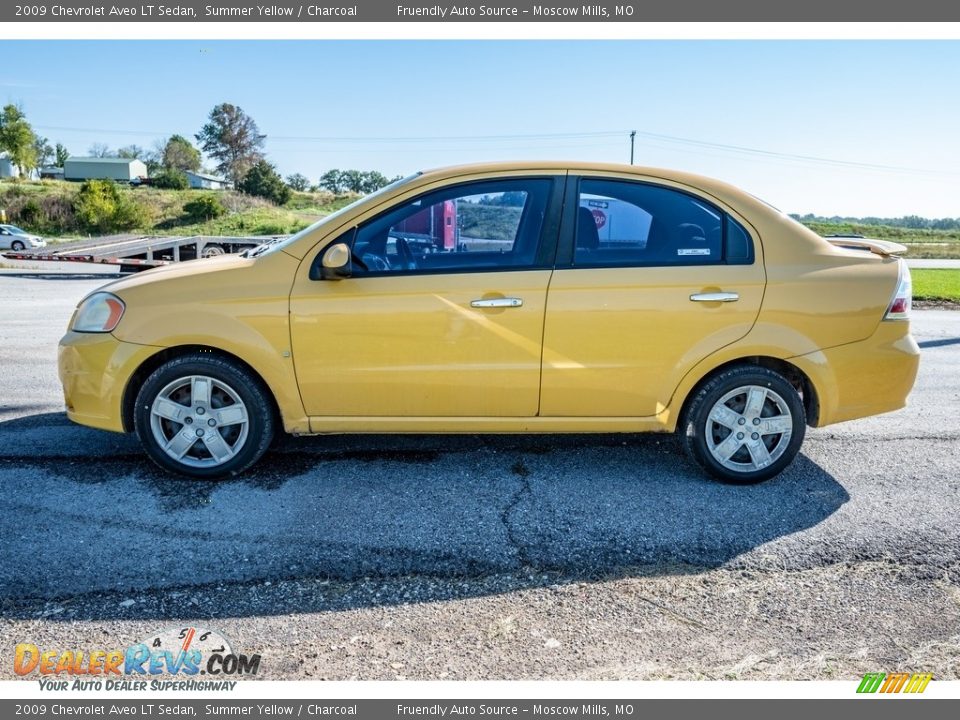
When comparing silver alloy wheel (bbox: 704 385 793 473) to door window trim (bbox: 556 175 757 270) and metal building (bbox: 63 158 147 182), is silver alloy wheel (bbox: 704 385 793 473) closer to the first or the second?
door window trim (bbox: 556 175 757 270)

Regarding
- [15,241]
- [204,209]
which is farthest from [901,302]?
[204,209]

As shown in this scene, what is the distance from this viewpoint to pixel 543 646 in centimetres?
280

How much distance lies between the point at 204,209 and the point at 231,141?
121 feet

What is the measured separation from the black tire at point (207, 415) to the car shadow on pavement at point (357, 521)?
0.15 meters

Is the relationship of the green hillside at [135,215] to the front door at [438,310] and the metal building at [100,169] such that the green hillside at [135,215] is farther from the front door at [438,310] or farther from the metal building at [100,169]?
the front door at [438,310]

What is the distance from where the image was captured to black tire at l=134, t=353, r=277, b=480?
414 cm

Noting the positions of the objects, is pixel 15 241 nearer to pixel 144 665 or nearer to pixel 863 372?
pixel 144 665

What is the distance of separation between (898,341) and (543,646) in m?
2.98

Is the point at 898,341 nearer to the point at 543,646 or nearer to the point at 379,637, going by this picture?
the point at 543,646

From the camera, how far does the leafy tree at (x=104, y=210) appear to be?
184 ft

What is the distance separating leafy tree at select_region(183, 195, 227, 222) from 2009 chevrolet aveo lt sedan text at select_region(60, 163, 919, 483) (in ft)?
200

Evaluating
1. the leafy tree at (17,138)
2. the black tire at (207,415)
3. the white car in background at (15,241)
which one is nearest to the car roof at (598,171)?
the black tire at (207,415)
